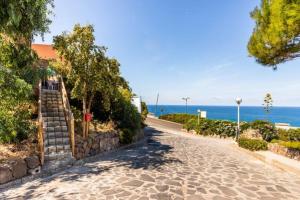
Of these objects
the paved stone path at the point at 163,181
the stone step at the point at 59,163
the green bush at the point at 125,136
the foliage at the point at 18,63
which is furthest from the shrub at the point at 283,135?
the foliage at the point at 18,63

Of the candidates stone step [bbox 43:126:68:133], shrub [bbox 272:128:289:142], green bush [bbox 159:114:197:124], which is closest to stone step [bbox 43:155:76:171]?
stone step [bbox 43:126:68:133]

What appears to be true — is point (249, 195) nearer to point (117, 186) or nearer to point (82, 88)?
point (117, 186)

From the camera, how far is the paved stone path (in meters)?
7.56

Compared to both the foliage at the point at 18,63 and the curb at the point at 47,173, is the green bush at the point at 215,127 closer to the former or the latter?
the curb at the point at 47,173

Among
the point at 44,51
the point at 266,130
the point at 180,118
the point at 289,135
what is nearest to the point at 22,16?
the point at 266,130

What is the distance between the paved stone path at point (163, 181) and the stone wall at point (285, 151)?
2.14m

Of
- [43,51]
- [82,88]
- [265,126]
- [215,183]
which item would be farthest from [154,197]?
[43,51]

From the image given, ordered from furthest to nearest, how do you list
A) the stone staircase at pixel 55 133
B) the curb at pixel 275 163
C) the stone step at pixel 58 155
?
1. the curb at pixel 275 163
2. the stone staircase at pixel 55 133
3. the stone step at pixel 58 155

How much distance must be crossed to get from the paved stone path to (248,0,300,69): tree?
542 cm

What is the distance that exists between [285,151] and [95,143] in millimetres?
10657

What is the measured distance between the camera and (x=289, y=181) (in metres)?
9.50

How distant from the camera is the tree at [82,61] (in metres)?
11.9

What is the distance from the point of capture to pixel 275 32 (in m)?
9.90

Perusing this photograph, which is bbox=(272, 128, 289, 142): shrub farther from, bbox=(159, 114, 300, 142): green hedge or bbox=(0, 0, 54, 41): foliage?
bbox=(0, 0, 54, 41): foliage
